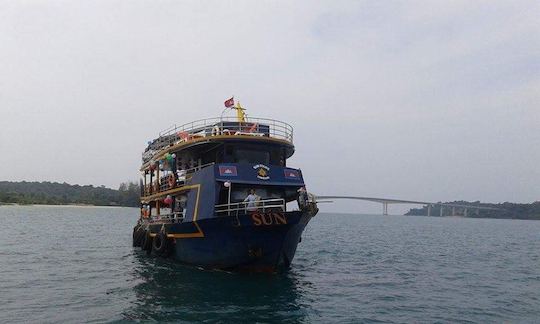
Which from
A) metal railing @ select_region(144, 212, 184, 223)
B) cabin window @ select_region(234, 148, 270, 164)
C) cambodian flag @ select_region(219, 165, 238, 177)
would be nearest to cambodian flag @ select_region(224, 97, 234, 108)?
cabin window @ select_region(234, 148, 270, 164)

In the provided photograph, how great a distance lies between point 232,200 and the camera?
59.0 feet

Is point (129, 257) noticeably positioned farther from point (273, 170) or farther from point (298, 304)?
point (298, 304)

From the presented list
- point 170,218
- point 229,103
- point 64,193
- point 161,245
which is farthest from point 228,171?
point 64,193

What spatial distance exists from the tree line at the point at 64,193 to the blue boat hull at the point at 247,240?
107534 millimetres

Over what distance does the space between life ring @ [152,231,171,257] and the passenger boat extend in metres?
0.05

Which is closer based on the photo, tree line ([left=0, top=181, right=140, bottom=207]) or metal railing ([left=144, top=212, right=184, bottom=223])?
metal railing ([left=144, top=212, right=184, bottom=223])

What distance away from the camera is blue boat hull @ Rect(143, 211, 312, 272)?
1631 centimetres

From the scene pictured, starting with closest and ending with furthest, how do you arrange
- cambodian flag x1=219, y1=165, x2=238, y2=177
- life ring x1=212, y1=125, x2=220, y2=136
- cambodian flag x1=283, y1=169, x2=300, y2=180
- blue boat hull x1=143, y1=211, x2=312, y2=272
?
blue boat hull x1=143, y1=211, x2=312, y2=272 → cambodian flag x1=219, y1=165, x2=238, y2=177 → cambodian flag x1=283, y1=169, x2=300, y2=180 → life ring x1=212, y1=125, x2=220, y2=136

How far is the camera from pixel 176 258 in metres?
20.4

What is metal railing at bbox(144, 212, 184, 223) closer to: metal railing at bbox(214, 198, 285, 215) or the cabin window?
metal railing at bbox(214, 198, 285, 215)

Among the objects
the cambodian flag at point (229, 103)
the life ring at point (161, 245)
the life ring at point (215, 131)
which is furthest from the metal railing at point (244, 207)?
the cambodian flag at point (229, 103)

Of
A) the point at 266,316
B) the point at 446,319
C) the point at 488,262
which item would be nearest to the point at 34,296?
the point at 266,316

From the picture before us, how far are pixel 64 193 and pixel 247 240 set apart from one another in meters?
149

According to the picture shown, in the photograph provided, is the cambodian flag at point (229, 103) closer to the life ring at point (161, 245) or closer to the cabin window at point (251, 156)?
the cabin window at point (251, 156)
